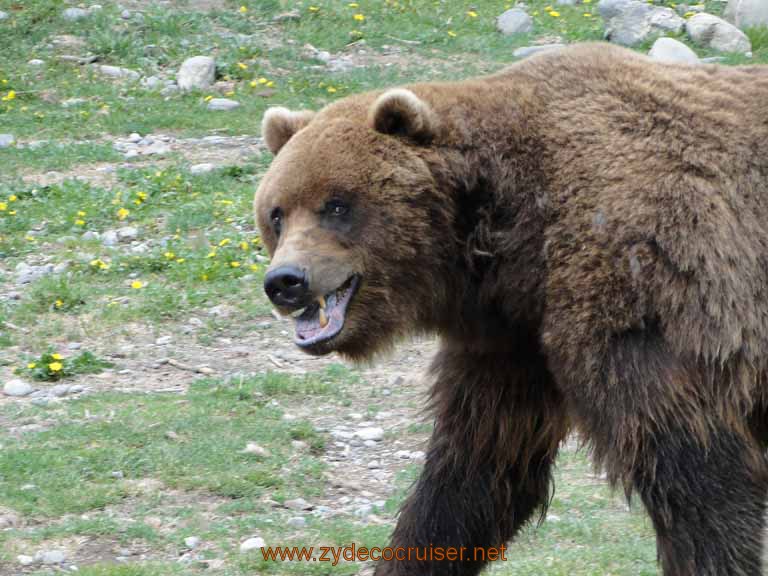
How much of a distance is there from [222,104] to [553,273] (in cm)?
914

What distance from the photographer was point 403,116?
4836 millimetres

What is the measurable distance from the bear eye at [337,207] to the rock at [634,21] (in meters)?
10.3

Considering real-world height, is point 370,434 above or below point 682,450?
below

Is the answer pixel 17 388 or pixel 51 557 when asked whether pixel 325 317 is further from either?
pixel 17 388

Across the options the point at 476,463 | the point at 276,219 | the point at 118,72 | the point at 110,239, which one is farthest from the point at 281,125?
the point at 118,72

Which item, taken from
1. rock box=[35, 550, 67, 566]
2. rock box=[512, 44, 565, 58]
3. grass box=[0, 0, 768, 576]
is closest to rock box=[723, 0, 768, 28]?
grass box=[0, 0, 768, 576]

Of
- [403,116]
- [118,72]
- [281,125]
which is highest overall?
[403,116]

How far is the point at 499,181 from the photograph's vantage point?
4.79 metres

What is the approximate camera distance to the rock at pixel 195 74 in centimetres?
1372

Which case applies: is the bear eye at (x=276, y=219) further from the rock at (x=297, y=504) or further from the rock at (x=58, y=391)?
the rock at (x=58, y=391)

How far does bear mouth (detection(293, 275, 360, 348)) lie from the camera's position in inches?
194

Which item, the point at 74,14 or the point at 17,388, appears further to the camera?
the point at 74,14

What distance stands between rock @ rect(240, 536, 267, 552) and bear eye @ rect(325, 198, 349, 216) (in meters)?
1.94

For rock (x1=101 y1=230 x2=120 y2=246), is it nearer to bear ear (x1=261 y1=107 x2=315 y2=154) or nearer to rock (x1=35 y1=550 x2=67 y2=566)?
rock (x1=35 y1=550 x2=67 y2=566)
